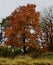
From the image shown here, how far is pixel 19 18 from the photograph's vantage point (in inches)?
1474

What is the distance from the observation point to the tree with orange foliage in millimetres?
35781

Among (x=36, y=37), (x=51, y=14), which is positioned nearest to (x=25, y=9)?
(x=36, y=37)

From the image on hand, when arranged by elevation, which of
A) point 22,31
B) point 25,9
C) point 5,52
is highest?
point 25,9

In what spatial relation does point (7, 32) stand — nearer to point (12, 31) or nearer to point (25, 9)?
point (12, 31)

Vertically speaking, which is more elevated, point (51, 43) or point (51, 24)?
point (51, 24)

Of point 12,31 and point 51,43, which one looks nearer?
point 12,31

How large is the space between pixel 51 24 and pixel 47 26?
1412mm

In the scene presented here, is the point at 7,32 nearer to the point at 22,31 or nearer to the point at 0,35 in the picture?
the point at 22,31

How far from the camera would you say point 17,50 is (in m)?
39.5

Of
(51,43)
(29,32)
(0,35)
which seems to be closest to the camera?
(29,32)

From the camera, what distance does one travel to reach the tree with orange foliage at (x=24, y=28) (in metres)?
35.8

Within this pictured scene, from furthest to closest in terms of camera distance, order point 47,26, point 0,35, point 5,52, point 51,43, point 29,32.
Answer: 1. point 0,35
2. point 47,26
3. point 51,43
4. point 5,52
5. point 29,32

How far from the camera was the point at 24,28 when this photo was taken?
120ft

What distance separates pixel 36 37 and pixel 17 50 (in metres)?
4.36
